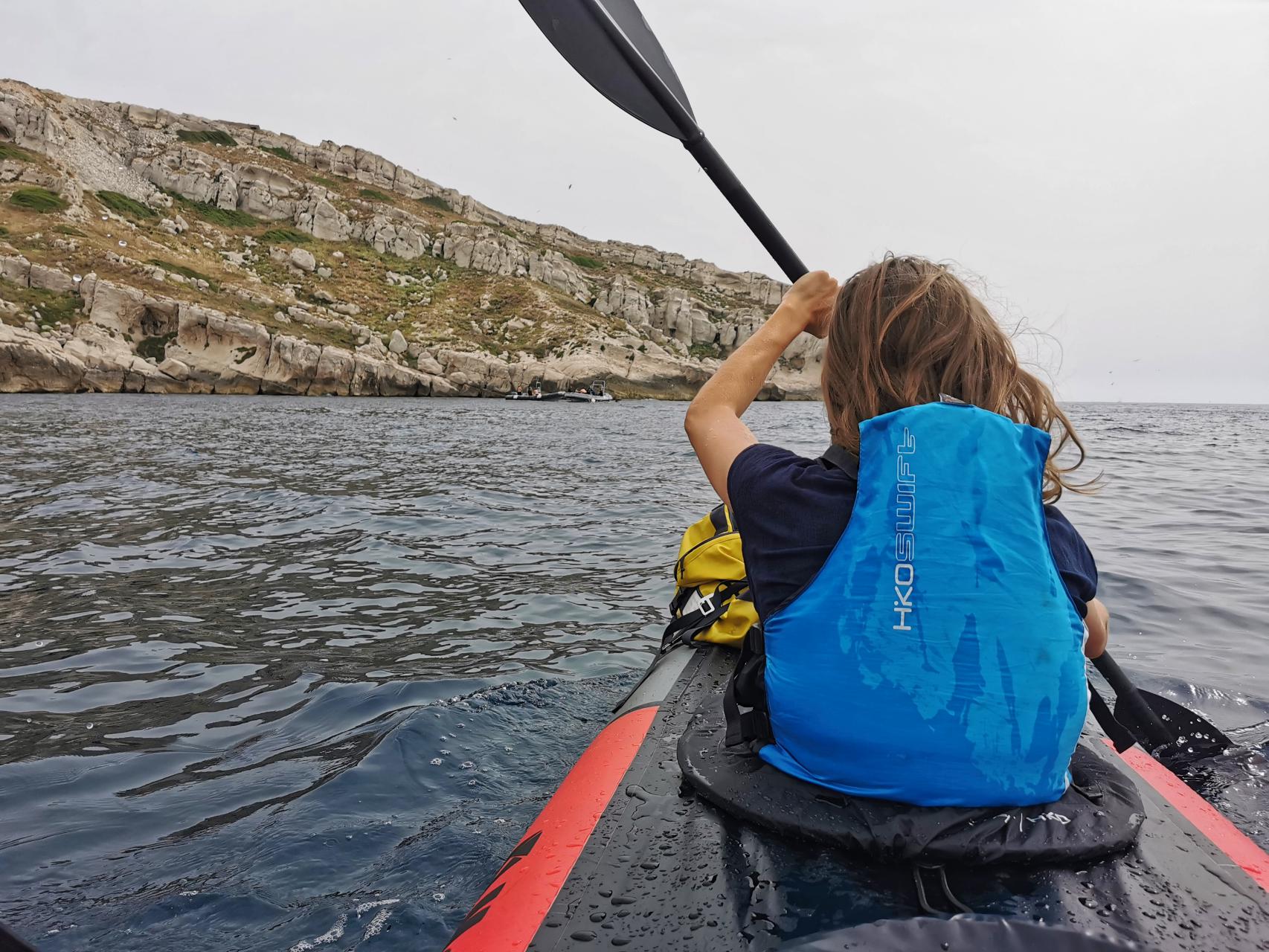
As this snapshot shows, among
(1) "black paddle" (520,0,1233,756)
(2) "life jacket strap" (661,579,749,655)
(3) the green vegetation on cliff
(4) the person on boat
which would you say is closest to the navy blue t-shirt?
(4) the person on boat

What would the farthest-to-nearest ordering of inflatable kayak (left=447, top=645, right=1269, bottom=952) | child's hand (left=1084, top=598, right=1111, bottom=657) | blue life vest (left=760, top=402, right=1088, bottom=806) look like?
child's hand (left=1084, top=598, right=1111, bottom=657) < blue life vest (left=760, top=402, right=1088, bottom=806) < inflatable kayak (left=447, top=645, right=1269, bottom=952)

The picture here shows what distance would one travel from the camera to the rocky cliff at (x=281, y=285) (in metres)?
40.7

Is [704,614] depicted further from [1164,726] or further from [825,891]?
[1164,726]

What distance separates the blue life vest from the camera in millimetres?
1531

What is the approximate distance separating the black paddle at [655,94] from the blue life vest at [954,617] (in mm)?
1592

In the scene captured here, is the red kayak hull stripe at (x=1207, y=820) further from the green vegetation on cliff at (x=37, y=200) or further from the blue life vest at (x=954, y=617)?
the green vegetation on cliff at (x=37, y=200)

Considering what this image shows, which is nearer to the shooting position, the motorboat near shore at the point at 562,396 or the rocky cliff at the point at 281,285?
the rocky cliff at the point at 281,285

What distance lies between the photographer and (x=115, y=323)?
133 feet

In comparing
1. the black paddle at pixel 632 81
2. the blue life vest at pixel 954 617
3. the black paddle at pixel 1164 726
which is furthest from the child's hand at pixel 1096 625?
the black paddle at pixel 632 81

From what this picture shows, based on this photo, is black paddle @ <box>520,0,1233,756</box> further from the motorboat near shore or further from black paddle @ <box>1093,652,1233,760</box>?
the motorboat near shore

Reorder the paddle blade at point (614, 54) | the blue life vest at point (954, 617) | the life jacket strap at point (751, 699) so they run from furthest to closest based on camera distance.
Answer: the paddle blade at point (614, 54) → the life jacket strap at point (751, 699) → the blue life vest at point (954, 617)

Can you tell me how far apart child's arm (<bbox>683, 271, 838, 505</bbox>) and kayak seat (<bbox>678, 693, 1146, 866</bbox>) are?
729 mm

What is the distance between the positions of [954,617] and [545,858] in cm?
115

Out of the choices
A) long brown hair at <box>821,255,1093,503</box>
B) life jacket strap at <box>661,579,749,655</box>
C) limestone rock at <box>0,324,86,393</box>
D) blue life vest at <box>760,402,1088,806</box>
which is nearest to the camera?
blue life vest at <box>760,402,1088,806</box>
